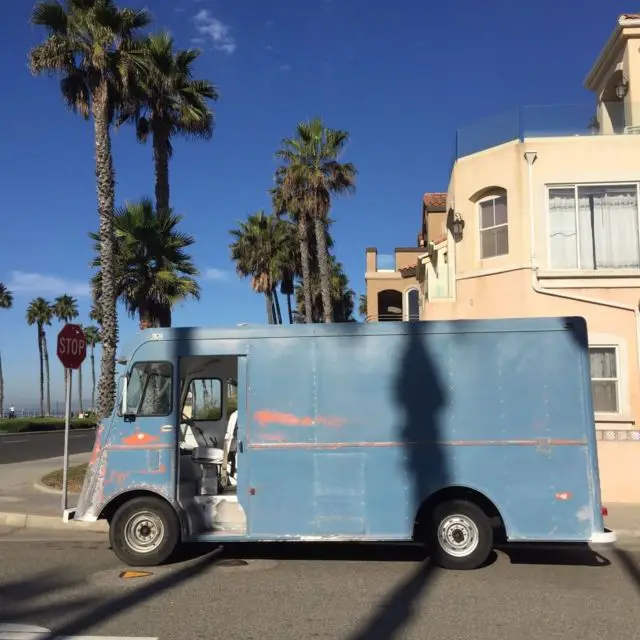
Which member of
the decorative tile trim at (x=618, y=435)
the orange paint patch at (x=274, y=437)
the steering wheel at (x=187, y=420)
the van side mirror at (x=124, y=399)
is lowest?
the decorative tile trim at (x=618, y=435)

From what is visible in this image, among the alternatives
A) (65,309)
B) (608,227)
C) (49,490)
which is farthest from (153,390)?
(65,309)

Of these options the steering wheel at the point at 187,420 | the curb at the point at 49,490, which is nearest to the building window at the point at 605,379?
the steering wheel at the point at 187,420

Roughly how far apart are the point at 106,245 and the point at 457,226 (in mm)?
7632

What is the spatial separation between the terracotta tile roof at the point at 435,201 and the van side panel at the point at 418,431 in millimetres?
17683

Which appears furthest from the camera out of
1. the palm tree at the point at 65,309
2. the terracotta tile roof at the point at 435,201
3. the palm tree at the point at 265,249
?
the palm tree at the point at 65,309

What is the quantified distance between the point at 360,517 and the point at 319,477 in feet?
2.03

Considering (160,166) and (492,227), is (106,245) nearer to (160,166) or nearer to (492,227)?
(160,166)

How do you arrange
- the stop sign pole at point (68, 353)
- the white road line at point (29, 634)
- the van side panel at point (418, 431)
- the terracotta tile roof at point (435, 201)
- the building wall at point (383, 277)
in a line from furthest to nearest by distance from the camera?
1. the building wall at point (383, 277)
2. the terracotta tile roof at point (435, 201)
3. the stop sign pole at point (68, 353)
4. the van side panel at point (418, 431)
5. the white road line at point (29, 634)

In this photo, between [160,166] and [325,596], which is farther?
[160,166]

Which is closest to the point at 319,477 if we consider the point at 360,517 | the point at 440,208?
the point at 360,517

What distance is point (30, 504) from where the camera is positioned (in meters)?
11.3

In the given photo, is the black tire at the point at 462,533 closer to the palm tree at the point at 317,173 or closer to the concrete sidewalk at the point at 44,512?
the concrete sidewalk at the point at 44,512

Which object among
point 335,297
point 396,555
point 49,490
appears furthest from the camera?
point 335,297

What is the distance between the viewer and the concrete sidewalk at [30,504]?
9914 millimetres
